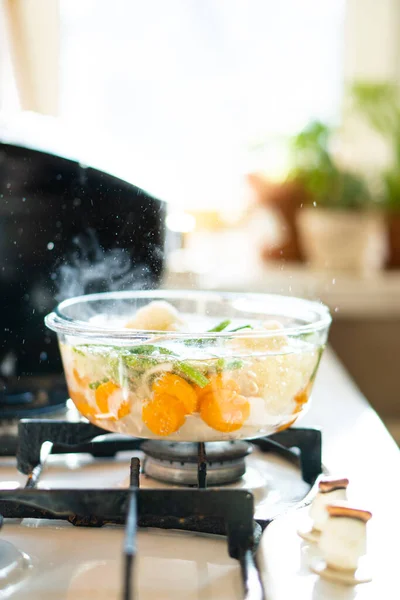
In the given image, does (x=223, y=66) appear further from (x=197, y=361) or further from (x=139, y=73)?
(x=197, y=361)

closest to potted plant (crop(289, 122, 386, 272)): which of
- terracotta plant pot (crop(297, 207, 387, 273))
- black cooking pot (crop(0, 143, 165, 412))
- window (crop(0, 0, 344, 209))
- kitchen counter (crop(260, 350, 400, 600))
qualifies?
terracotta plant pot (crop(297, 207, 387, 273))

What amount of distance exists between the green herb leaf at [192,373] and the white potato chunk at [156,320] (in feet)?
0.23

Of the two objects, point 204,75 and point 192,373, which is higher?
point 204,75

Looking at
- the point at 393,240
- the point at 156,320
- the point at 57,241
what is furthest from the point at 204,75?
the point at 156,320

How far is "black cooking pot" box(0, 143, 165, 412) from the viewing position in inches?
25.7

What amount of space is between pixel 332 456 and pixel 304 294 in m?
0.16

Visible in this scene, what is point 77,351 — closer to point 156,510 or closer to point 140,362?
point 140,362

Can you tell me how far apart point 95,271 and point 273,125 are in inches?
71.7

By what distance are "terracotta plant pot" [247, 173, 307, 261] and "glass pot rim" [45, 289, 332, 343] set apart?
1.42m

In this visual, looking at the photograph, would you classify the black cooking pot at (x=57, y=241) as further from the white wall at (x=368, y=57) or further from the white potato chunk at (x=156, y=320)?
the white wall at (x=368, y=57)

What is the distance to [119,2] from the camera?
7.32 feet

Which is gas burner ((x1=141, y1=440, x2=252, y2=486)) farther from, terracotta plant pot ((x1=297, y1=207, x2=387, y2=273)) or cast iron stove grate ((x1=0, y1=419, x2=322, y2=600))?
terracotta plant pot ((x1=297, y1=207, x2=387, y2=273))

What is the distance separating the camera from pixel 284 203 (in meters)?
2.20

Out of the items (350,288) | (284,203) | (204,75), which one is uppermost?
(204,75)
